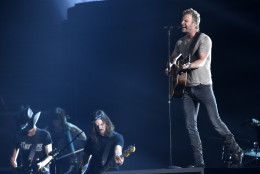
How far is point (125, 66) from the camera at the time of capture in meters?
9.59

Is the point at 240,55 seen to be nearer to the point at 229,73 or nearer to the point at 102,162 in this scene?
the point at 229,73

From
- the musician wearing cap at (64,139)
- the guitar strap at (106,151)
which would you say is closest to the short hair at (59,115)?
the musician wearing cap at (64,139)

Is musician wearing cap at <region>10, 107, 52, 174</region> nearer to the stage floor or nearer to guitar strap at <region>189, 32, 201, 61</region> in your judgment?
the stage floor

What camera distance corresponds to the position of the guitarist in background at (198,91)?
5.54m

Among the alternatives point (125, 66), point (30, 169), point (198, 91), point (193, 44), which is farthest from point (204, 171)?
point (125, 66)

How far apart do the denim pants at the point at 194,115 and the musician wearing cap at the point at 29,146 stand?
296cm

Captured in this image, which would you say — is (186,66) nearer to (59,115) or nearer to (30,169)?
(30,169)

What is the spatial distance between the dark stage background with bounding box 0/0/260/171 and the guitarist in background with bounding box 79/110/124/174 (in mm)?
1896

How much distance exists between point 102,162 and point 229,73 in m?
2.88

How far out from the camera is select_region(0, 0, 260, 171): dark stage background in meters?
8.34

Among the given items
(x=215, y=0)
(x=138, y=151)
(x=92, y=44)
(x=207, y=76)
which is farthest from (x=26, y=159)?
(x=215, y=0)

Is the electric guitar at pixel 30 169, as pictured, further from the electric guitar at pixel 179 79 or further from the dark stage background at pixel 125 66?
the electric guitar at pixel 179 79

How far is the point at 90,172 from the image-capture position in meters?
7.15

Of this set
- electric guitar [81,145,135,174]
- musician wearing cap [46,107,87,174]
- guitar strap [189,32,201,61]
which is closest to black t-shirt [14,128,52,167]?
musician wearing cap [46,107,87,174]
